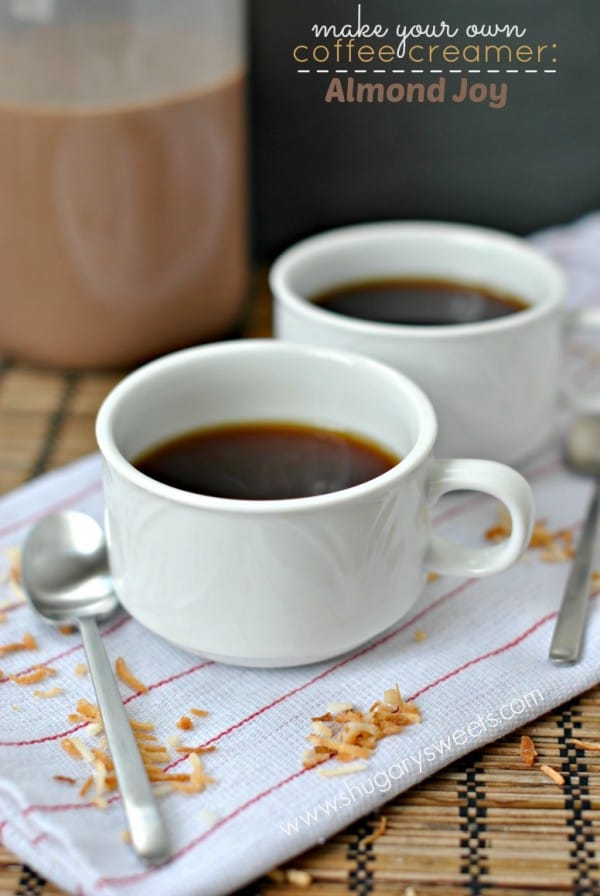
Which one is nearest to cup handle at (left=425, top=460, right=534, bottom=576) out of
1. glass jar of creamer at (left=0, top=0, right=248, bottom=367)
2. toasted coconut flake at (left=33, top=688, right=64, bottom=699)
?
toasted coconut flake at (left=33, top=688, right=64, bottom=699)

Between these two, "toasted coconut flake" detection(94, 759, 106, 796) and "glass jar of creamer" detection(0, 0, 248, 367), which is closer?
"toasted coconut flake" detection(94, 759, 106, 796)

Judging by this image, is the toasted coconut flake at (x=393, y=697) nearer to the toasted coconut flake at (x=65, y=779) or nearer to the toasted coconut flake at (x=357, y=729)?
the toasted coconut flake at (x=357, y=729)

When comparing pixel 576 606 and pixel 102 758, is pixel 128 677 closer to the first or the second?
pixel 102 758

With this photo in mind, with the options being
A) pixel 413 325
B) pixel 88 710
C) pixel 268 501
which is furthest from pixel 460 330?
pixel 88 710

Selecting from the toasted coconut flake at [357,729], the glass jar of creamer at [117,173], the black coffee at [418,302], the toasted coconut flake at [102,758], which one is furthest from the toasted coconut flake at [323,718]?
the glass jar of creamer at [117,173]

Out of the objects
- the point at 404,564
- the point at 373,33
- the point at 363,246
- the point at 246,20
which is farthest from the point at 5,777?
the point at 246,20

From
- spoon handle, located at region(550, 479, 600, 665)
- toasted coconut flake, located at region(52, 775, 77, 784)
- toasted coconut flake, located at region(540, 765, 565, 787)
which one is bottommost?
toasted coconut flake, located at region(540, 765, 565, 787)

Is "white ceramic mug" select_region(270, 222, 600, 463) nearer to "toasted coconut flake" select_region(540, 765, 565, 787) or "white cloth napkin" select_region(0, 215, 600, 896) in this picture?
"white cloth napkin" select_region(0, 215, 600, 896)
